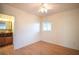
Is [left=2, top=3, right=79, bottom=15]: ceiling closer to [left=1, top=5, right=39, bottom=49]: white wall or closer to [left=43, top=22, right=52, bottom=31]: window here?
[left=1, top=5, right=39, bottom=49]: white wall

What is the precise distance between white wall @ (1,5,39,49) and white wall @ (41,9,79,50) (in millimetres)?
222

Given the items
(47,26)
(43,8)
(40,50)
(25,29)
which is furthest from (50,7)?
(40,50)

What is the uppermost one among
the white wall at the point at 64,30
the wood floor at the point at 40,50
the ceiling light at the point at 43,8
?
the ceiling light at the point at 43,8

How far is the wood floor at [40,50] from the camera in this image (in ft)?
6.37

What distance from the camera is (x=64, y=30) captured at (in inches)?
81.1

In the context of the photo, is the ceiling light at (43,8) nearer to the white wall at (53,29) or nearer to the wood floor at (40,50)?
the white wall at (53,29)

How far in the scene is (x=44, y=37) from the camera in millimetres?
2096

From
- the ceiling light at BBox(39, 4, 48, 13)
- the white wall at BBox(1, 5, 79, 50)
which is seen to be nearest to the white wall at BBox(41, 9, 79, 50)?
the white wall at BBox(1, 5, 79, 50)

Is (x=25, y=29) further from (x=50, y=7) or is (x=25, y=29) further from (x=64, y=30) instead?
(x=64, y=30)

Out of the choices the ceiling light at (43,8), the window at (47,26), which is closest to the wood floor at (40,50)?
the window at (47,26)

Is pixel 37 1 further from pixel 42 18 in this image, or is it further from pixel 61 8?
pixel 61 8

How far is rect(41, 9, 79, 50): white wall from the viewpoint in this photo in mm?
1990

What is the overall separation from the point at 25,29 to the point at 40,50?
1.76 feet

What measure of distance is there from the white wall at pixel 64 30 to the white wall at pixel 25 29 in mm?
222
